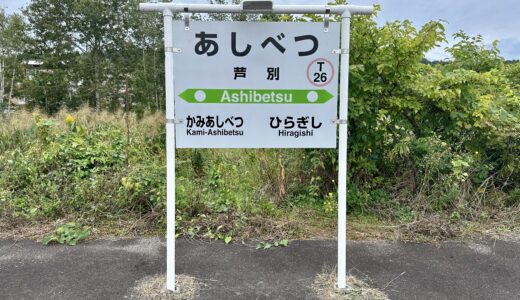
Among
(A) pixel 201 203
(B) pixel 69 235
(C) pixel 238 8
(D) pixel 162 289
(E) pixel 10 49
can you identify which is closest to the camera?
(C) pixel 238 8

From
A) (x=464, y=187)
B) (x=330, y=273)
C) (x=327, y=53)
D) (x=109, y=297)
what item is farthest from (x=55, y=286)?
(x=464, y=187)

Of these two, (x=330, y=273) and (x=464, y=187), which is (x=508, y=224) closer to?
(x=464, y=187)

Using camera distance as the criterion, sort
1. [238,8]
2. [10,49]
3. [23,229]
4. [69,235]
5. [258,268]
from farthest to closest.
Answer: [10,49]
[23,229]
[69,235]
[258,268]
[238,8]

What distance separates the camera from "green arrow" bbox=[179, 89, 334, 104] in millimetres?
2273

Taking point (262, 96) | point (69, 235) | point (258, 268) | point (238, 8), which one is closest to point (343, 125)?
point (262, 96)

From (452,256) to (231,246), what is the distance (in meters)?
1.86

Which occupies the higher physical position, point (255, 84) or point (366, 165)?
point (255, 84)

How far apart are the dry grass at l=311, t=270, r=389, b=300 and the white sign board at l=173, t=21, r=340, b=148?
1.00 m

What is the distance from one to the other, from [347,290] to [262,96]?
1.44m

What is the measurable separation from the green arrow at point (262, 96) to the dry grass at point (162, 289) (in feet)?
4.19

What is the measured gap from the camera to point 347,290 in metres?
2.41

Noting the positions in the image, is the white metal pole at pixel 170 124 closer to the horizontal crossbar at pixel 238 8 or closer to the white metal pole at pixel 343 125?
the horizontal crossbar at pixel 238 8

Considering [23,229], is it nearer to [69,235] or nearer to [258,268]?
[69,235]

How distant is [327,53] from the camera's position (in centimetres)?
228
